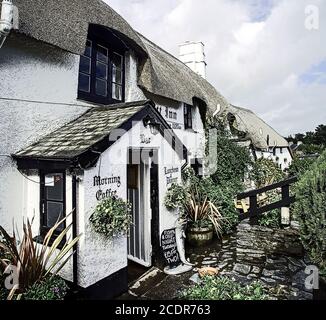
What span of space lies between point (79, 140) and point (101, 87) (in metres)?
2.49

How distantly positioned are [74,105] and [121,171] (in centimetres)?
199

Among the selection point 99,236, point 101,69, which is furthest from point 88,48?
point 99,236

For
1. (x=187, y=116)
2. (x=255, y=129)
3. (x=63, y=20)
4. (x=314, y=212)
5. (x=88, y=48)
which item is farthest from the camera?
(x=255, y=129)

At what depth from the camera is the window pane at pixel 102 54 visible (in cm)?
652

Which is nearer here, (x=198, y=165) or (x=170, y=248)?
(x=170, y=248)

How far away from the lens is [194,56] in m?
17.4

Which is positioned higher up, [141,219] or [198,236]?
[141,219]

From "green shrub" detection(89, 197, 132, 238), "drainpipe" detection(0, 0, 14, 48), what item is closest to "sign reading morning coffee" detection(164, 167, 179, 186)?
"green shrub" detection(89, 197, 132, 238)

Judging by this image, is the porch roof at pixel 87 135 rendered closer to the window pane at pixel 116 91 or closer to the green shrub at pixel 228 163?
the window pane at pixel 116 91

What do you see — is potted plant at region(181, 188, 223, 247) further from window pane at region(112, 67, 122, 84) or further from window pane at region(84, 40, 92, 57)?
window pane at region(84, 40, 92, 57)

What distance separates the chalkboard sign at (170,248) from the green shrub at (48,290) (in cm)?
236

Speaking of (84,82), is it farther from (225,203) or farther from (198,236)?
(225,203)
